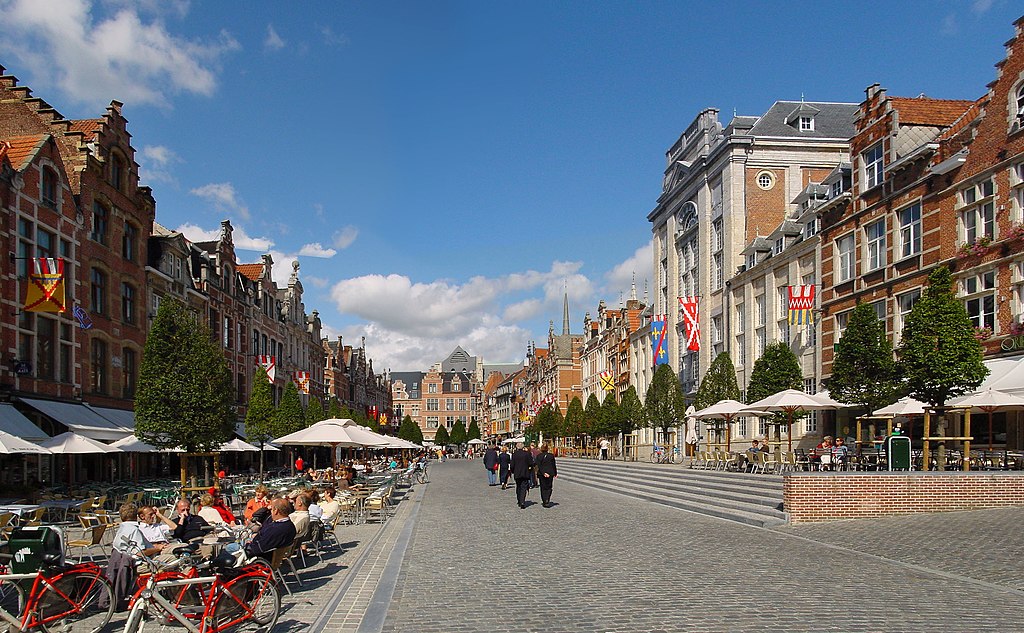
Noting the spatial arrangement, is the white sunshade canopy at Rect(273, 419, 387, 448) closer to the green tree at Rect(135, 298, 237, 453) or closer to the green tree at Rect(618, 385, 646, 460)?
the green tree at Rect(135, 298, 237, 453)

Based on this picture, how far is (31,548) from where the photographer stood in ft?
29.0

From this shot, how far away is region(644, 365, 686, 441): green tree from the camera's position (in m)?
46.1

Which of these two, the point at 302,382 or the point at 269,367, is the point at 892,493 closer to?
the point at 269,367

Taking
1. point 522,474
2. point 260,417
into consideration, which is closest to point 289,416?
point 260,417

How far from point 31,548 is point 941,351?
18.4 m

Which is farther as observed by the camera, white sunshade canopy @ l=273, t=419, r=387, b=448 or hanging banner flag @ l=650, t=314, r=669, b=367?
hanging banner flag @ l=650, t=314, r=669, b=367

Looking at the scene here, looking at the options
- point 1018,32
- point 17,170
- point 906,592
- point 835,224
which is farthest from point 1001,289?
point 17,170

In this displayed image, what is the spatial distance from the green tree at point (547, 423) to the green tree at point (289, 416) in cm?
3801

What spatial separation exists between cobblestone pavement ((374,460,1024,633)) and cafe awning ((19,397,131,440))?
13.2 metres

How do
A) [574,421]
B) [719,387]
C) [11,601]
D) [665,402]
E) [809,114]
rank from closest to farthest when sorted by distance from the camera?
[11,601]
[719,387]
[665,402]
[809,114]
[574,421]

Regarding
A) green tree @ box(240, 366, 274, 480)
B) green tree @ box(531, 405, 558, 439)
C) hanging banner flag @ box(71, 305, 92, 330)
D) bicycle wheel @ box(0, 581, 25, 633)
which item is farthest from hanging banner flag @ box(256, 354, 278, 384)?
green tree @ box(531, 405, 558, 439)

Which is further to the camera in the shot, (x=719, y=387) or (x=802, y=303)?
(x=719, y=387)

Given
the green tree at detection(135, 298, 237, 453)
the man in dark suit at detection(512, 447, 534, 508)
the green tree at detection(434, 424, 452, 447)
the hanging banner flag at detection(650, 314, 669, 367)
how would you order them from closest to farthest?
the man in dark suit at detection(512, 447, 534, 508) → the green tree at detection(135, 298, 237, 453) → the hanging banner flag at detection(650, 314, 669, 367) → the green tree at detection(434, 424, 452, 447)

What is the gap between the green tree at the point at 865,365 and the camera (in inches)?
936
